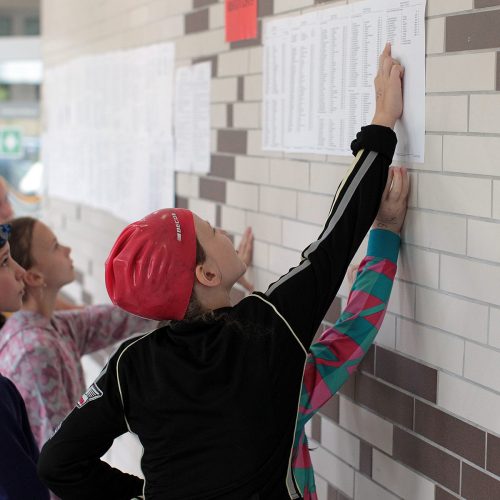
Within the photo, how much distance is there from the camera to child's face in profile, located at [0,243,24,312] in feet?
6.13

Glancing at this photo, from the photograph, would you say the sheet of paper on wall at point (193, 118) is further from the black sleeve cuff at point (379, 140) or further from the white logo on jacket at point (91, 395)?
the white logo on jacket at point (91, 395)

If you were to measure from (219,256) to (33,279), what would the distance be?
0.84 meters

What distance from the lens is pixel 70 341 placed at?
7.48 feet

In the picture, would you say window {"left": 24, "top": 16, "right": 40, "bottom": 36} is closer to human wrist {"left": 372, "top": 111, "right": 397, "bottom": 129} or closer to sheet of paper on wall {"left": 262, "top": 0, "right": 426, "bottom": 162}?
sheet of paper on wall {"left": 262, "top": 0, "right": 426, "bottom": 162}

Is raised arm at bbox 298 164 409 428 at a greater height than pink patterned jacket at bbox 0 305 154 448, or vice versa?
raised arm at bbox 298 164 409 428

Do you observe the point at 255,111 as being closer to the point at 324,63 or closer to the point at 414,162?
the point at 324,63

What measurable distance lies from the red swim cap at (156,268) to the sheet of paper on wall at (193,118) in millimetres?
1006

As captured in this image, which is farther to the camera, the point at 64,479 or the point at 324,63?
the point at 324,63

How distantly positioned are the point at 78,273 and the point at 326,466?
1999mm

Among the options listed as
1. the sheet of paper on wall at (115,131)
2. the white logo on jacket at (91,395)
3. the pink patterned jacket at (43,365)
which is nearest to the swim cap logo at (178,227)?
the white logo on jacket at (91,395)

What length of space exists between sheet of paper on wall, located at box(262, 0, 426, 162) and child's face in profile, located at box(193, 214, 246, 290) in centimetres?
38

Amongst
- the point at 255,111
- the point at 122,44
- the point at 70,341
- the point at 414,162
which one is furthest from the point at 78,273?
the point at 414,162

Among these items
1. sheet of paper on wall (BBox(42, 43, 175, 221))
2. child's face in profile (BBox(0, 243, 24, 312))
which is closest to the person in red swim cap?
child's face in profile (BBox(0, 243, 24, 312))

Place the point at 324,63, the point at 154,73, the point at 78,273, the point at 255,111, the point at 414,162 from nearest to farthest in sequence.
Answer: the point at 414,162 → the point at 324,63 → the point at 255,111 → the point at 154,73 → the point at 78,273
